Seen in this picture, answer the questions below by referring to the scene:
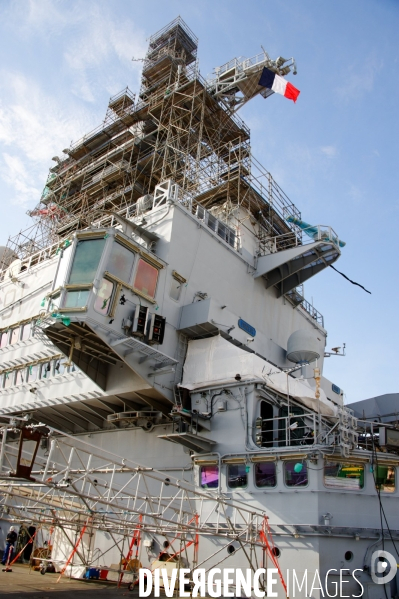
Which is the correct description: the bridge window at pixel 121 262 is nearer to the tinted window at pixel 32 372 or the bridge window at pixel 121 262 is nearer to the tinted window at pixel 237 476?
the tinted window at pixel 237 476

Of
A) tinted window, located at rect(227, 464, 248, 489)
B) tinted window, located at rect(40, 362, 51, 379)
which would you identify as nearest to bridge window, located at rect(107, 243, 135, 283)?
tinted window, located at rect(40, 362, 51, 379)

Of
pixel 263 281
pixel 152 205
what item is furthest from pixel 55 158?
pixel 263 281

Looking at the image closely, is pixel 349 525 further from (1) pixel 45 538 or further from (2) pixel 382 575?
(1) pixel 45 538

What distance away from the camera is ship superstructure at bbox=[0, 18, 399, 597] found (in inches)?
647

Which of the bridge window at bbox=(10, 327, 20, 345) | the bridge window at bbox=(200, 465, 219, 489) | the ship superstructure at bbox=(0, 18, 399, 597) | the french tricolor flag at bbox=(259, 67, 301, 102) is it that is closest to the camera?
the ship superstructure at bbox=(0, 18, 399, 597)

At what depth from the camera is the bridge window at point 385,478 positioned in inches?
699

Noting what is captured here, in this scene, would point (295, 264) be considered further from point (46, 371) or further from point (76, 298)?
point (46, 371)

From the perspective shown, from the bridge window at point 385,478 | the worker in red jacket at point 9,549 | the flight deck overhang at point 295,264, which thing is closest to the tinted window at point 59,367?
the worker in red jacket at point 9,549

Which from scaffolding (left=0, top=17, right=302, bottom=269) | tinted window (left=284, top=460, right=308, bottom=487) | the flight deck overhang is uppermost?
scaffolding (left=0, top=17, right=302, bottom=269)

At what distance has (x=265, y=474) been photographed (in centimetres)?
1808

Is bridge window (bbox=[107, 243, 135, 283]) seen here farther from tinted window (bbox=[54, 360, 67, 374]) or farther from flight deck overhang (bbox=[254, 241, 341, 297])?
flight deck overhang (bbox=[254, 241, 341, 297])

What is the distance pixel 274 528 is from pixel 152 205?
16.9m

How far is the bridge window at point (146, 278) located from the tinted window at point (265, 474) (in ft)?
27.1

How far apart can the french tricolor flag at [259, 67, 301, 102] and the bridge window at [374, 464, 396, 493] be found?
23714 millimetres
